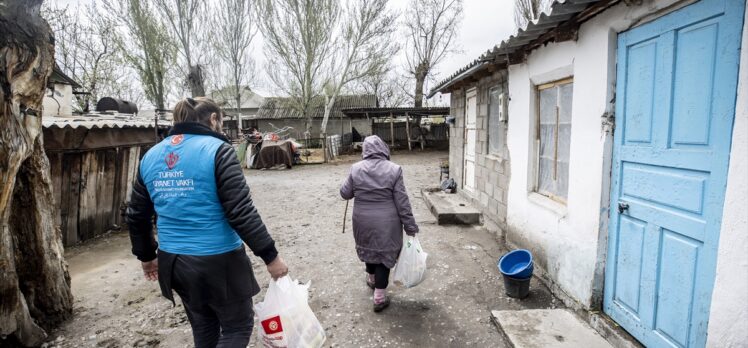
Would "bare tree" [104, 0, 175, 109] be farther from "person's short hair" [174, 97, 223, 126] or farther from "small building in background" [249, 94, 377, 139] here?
"person's short hair" [174, 97, 223, 126]

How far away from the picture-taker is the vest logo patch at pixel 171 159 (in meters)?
1.97

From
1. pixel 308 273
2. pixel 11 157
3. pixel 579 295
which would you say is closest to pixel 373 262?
pixel 308 273

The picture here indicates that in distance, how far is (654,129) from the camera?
7.95ft

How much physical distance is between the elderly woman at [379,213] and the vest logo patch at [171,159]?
1776 mm

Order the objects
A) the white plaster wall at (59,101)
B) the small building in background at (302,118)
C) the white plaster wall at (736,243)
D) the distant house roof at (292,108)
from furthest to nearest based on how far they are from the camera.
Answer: the distant house roof at (292,108) < the small building in background at (302,118) < the white plaster wall at (59,101) < the white plaster wall at (736,243)

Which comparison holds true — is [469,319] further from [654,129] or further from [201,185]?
[201,185]

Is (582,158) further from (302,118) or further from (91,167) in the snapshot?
(302,118)

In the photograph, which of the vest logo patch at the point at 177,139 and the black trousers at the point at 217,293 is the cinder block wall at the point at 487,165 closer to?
the black trousers at the point at 217,293

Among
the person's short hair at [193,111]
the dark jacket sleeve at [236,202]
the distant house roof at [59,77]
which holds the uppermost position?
the distant house roof at [59,77]

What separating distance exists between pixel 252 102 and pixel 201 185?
4298 centimetres

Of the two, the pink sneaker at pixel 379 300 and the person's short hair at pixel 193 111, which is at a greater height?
the person's short hair at pixel 193 111

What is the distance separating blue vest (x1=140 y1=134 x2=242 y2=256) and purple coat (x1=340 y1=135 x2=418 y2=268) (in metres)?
1.57

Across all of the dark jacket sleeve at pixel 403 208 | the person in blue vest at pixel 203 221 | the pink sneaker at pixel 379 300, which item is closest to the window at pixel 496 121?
the dark jacket sleeve at pixel 403 208

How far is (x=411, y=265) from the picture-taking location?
3365 mm
